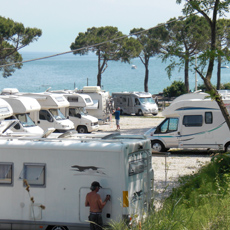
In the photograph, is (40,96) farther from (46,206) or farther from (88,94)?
(46,206)

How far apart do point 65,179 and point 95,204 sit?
0.87m

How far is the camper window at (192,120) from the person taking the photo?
22.1 m

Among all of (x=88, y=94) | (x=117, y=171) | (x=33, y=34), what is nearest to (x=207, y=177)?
(x=117, y=171)

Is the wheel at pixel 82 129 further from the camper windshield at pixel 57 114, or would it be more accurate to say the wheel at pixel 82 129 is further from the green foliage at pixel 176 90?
the green foliage at pixel 176 90

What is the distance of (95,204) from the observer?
951 cm

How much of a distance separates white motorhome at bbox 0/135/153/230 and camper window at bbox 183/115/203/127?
11924 millimetres

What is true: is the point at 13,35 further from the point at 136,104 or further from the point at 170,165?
the point at 170,165

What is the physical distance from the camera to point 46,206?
1012 cm

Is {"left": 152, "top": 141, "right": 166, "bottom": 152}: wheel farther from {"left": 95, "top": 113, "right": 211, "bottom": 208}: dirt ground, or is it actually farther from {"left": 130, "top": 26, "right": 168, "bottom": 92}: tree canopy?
{"left": 130, "top": 26, "right": 168, "bottom": 92}: tree canopy

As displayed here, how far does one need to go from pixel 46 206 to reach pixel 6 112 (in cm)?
→ 1089

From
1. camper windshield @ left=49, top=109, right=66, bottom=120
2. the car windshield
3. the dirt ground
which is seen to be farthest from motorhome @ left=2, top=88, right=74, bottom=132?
the dirt ground

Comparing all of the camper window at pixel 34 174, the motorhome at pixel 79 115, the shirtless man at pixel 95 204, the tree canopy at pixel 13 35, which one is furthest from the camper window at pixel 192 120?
the tree canopy at pixel 13 35

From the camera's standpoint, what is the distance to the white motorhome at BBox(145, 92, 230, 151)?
859 inches

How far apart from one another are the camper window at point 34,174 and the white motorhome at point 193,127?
12695 mm
